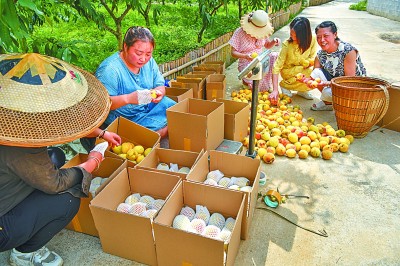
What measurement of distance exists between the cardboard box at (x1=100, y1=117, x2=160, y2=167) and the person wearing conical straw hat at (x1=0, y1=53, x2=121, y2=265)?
31.7 inches

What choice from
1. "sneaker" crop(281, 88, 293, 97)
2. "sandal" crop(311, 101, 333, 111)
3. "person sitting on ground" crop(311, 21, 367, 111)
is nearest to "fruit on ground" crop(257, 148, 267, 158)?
"person sitting on ground" crop(311, 21, 367, 111)

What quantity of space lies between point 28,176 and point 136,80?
1.73 metres

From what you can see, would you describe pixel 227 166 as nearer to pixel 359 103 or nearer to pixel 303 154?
pixel 303 154

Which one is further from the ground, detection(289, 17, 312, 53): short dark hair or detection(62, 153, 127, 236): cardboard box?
detection(289, 17, 312, 53): short dark hair

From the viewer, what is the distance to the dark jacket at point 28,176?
5.14ft

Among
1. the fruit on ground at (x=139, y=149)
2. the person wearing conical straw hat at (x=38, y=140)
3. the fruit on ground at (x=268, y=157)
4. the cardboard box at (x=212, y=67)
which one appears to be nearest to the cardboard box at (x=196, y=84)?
the cardboard box at (x=212, y=67)

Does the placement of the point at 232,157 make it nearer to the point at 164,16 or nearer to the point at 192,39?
the point at 192,39

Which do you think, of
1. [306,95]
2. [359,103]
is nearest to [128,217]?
[359,103]

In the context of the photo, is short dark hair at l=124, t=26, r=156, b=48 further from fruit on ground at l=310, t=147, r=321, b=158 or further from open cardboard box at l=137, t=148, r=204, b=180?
fruit on ground at l=310, t=147, r=321, b=158

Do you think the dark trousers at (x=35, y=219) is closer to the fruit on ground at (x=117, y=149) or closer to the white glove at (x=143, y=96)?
the fruit on ground at (x=117, y=149)

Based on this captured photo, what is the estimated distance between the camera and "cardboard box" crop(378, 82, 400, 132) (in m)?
3.64

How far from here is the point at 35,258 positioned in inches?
79.7

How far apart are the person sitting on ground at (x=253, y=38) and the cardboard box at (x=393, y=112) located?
1650 mm

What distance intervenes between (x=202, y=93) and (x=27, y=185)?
277 centimetres
